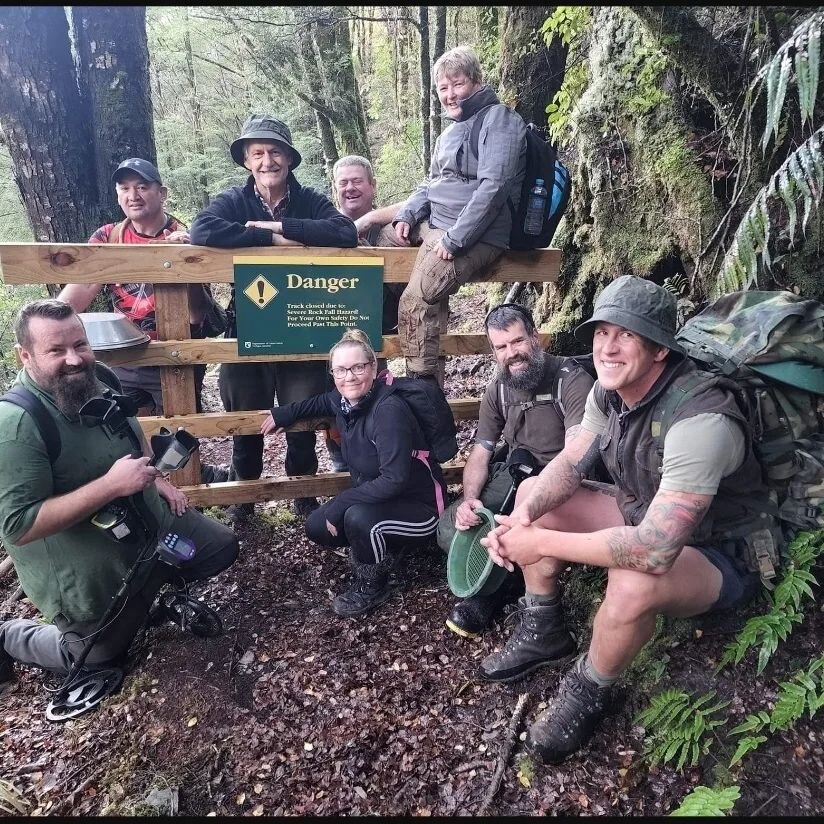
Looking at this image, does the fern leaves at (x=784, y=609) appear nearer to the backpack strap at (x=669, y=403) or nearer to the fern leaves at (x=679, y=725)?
the fern leaves at (x=679, y=725)

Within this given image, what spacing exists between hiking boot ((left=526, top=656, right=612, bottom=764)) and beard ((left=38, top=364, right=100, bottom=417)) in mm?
3104

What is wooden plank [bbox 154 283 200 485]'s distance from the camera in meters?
4.33

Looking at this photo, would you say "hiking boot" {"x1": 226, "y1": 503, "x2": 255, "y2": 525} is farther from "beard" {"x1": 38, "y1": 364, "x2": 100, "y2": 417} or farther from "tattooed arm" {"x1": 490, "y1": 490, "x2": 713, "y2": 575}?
"tattooed arm" {"x1": 490, "y1": 490, "x2": 713, "y2": 575}

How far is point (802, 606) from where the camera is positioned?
3061 mm

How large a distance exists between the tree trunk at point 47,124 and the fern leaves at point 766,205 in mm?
5507

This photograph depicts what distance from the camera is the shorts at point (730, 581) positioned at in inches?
116

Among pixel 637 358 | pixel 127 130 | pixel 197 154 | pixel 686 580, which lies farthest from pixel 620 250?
pixel 197 154

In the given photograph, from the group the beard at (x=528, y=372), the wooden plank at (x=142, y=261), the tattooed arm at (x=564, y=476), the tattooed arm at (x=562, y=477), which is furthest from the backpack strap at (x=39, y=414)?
the beard at (x=528, y=372)

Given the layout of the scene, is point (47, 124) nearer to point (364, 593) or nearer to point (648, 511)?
point (364, 593)

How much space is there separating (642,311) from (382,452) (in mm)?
2029

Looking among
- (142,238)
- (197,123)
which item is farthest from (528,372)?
(197,123)

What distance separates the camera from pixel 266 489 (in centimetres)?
496

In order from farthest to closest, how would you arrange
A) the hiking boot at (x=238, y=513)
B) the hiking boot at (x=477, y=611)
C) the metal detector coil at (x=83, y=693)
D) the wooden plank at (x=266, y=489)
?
the hiking boot at (x=238, y=513)
the wooden plank at (x=266, y=489)
the hiking boot at (x=477, y=611)
the metal detector coil at (x=83, y=693)

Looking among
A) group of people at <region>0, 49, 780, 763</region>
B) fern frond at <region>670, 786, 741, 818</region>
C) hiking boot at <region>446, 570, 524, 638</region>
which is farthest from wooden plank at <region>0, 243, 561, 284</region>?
fern frond at <region>670, 786, 741, 818</region>
